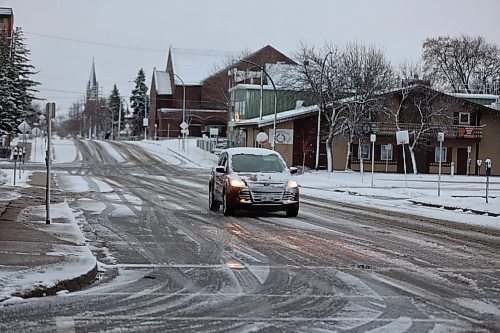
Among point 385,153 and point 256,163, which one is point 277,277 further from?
point 385,153

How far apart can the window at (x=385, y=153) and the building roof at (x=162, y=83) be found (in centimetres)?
5053

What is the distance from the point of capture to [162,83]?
106062mm

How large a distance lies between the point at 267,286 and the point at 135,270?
213 cm

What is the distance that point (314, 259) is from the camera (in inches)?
446

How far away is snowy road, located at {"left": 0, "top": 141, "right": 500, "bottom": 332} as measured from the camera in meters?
7.12

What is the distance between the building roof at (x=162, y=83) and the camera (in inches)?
4134

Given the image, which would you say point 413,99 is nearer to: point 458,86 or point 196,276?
point 458,86

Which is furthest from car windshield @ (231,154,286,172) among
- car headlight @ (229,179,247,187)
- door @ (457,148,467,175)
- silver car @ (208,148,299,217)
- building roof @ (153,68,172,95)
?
building roof @ (153,68,172,95)

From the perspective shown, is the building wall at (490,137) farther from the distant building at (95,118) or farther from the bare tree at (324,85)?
the distant building at (95,118)

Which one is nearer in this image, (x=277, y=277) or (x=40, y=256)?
(x=277, y=277)

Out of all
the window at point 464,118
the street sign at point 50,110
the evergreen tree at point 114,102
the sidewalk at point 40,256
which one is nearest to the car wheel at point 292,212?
the sidewalk at point 40,256

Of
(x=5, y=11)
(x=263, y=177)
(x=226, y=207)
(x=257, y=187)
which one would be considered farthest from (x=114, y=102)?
(x=257, y=187)

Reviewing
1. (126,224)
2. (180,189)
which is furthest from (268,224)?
(180,189)

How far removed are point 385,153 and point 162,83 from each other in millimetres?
52443
